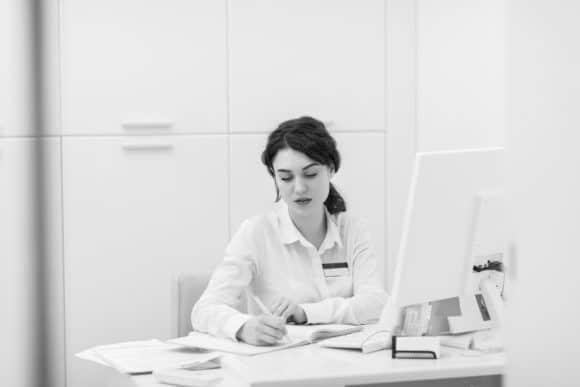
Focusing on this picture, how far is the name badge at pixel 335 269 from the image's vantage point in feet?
7.97

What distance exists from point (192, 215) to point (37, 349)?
277 cm

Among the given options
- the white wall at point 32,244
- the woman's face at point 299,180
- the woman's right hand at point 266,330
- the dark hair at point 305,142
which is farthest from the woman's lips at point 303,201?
the white wall at point 32,244

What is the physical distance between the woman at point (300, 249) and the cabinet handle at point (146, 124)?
32.3 inches

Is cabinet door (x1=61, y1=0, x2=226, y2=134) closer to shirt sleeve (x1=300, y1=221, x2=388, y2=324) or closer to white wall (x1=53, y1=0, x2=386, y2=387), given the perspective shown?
white wall (x1=53, y1=0, x2=386, y2=387)

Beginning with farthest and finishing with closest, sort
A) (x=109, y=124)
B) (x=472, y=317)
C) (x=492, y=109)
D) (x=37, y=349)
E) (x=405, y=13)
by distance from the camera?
1. (x=405, y=13)
2. (x=109, y=124)
3. (x=492, y=109)
4. (x=472, y=317)
5. (x=37, y=349)

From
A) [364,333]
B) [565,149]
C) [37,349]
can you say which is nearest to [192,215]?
[364,333]

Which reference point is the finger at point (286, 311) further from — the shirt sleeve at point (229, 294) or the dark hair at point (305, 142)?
the dark hair at point (305, 142)

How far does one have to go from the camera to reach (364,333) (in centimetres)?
196

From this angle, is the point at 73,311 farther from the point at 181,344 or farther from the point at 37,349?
the point at 37,349

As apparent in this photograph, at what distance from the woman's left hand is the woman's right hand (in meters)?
0.24

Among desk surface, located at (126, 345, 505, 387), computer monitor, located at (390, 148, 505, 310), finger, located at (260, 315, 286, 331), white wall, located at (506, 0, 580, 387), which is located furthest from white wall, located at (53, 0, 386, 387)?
white wall, located at (506, 0, 580, 387)

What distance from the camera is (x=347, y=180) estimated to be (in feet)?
11.0

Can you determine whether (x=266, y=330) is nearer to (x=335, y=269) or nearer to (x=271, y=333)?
(x=271, y=333)

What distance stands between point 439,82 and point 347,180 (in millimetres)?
543
